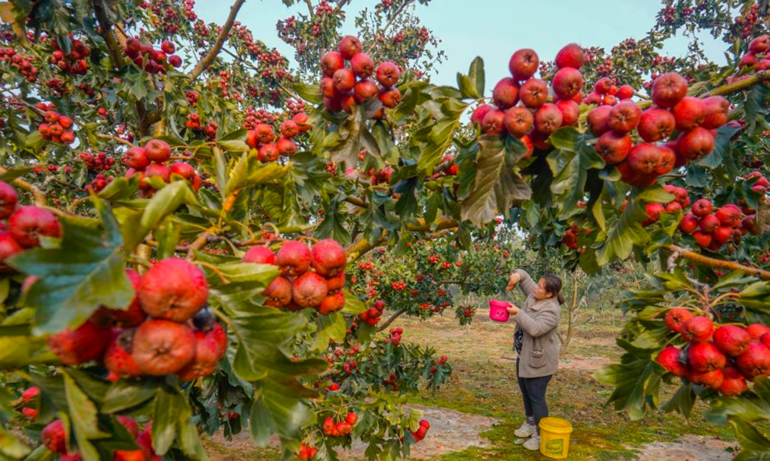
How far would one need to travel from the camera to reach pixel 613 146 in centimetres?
138

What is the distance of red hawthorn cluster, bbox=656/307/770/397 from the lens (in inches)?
55.3

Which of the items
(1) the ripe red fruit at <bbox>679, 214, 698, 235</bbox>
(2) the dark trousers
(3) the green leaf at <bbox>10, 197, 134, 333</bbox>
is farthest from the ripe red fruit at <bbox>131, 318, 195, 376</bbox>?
(2) the dark trousers

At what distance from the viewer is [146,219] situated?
0.83 metres

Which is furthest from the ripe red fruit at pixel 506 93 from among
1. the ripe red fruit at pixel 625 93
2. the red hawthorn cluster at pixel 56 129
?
the red hawthorn cluster at pixel 56 129

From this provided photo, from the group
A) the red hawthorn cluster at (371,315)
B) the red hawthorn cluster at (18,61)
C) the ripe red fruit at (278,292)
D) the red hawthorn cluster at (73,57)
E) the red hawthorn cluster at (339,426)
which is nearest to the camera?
the ripe red fruit at (278,292)

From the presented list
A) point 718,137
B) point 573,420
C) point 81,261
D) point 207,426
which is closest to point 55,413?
point 81,261

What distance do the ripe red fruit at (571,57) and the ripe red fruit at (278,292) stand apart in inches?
51.0

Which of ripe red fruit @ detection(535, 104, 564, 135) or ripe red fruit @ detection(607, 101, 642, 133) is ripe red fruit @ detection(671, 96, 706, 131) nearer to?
ripe red fruit @ detection(607, 101, 642, 133)

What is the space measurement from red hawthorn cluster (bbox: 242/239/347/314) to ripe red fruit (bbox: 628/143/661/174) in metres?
1.02

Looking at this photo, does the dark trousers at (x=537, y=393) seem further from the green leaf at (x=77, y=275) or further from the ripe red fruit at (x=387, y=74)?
the green leaf at (x=77, y=275)

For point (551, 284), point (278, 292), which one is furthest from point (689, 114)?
point (551, 284)

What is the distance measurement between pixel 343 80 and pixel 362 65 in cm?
10

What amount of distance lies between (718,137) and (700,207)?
1.78 ft

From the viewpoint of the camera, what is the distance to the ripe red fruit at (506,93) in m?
1.49
